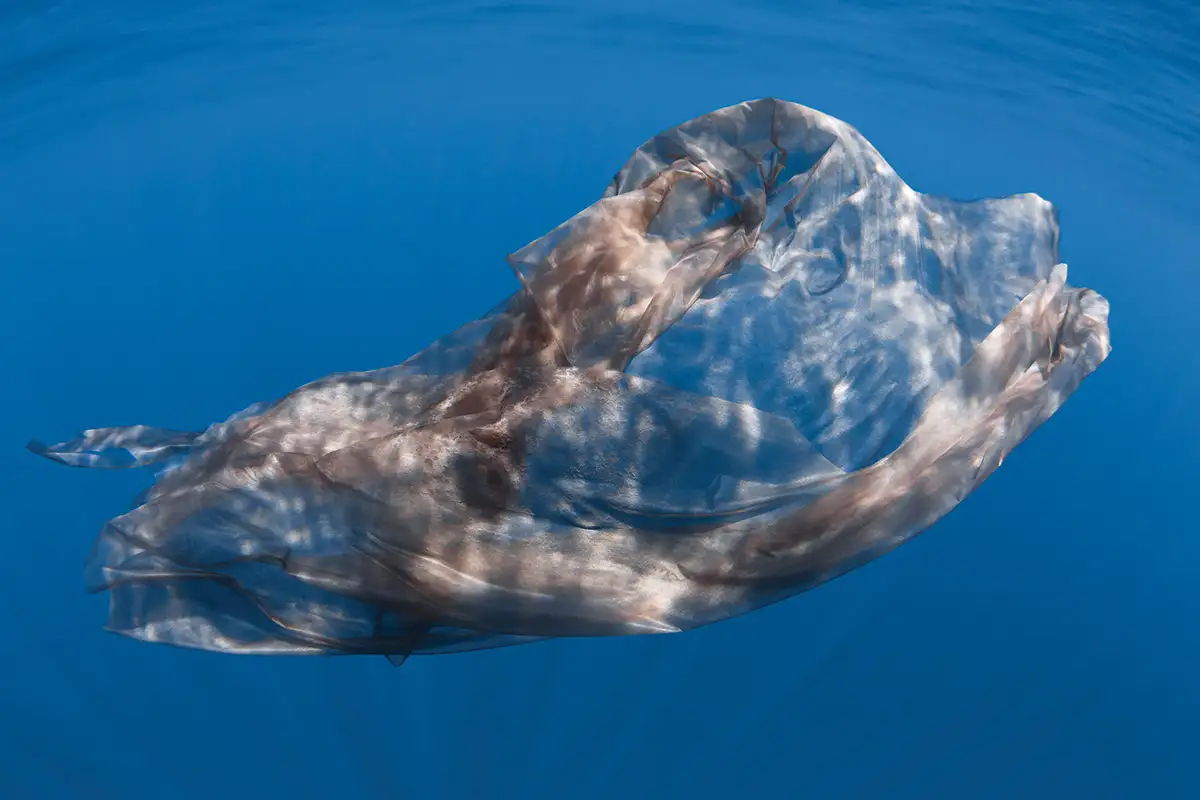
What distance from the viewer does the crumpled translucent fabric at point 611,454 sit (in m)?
2.66

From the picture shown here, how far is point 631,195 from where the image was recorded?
2.85m

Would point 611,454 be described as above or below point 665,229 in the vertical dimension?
below

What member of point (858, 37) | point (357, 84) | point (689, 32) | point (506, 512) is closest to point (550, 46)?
point (689, 32)

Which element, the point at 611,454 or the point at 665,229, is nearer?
the point at 611,454

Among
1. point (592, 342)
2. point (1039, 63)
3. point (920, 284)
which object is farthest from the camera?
point (1039, 63)

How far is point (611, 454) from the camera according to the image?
2689 mm

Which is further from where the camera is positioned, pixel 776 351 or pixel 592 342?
pixel 776 351

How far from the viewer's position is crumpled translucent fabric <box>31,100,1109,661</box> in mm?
2662

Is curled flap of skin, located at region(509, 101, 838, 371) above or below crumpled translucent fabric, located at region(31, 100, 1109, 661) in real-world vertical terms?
Answer: above

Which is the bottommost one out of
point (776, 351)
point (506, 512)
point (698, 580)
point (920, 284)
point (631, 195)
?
point (698, 580)

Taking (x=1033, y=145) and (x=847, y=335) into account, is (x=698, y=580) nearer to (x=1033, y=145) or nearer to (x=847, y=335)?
(x=847, y=335)

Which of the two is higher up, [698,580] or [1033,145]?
[1033,145]

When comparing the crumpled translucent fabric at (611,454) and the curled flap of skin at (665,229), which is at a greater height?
the curled flap of skin at (665,229)

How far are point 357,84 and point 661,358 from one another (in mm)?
9301
